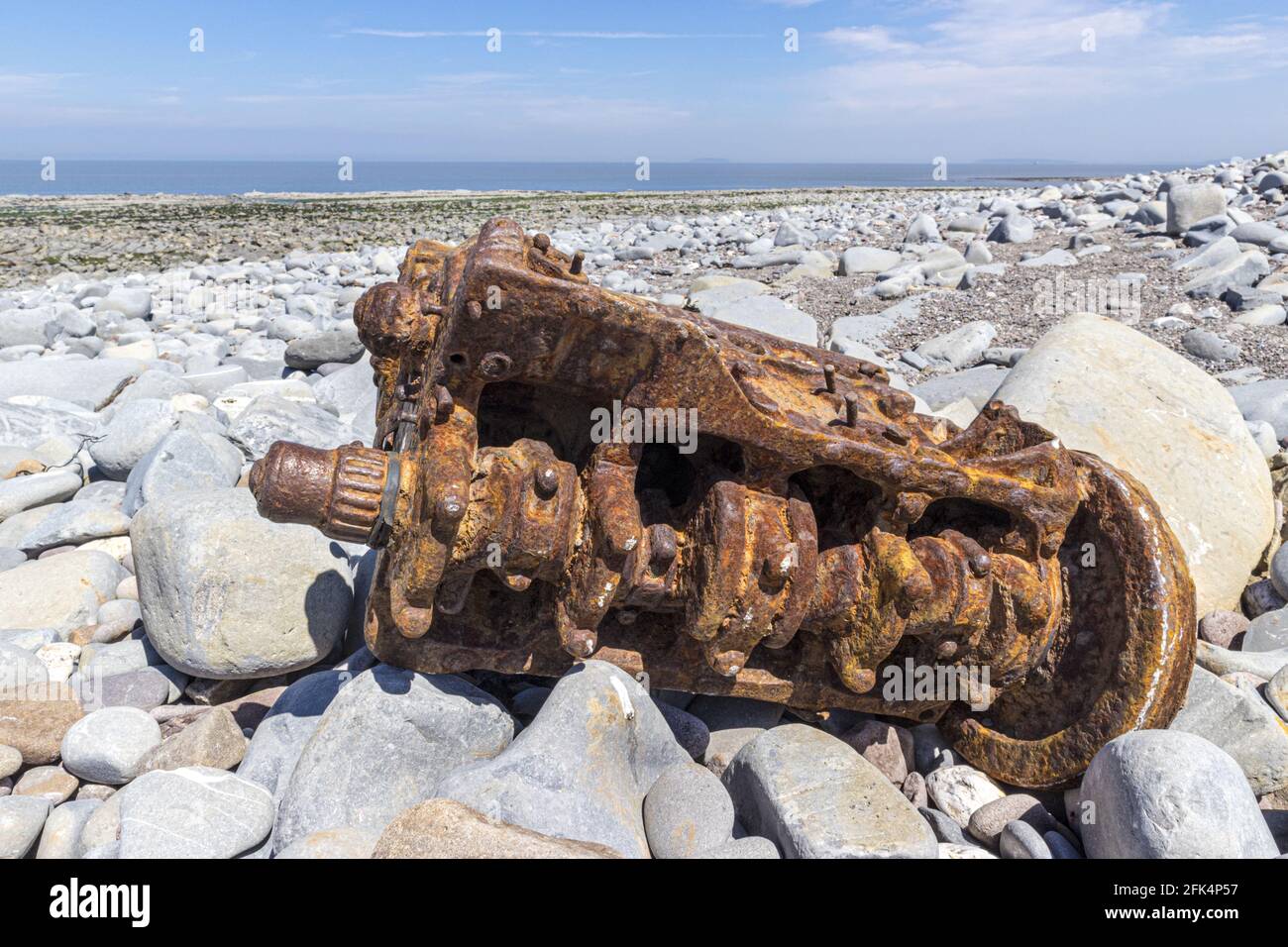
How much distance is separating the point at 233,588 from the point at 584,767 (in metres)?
1.67

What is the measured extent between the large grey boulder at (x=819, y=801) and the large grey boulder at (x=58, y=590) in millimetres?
3245

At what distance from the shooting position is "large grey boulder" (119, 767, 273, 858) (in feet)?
9.07

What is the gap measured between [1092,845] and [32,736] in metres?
3.77

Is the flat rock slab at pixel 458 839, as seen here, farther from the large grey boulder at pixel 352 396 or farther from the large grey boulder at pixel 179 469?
the large grey boulder at pixel 352 396

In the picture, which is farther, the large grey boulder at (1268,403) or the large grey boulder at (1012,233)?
the large grey boulder at (1012,233)

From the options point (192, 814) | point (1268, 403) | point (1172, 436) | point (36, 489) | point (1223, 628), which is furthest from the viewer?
point (1268, 403)

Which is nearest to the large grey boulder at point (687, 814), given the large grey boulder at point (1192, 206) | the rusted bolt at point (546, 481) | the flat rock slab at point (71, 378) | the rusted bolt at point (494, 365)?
the rusted bolt at point (546, 481)

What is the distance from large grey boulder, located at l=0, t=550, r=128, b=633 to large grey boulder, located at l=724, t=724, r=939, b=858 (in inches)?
128

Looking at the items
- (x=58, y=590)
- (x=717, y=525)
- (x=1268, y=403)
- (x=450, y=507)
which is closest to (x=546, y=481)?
(x=450, y=507)

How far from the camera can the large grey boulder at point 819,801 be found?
2834mm

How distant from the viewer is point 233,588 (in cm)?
366

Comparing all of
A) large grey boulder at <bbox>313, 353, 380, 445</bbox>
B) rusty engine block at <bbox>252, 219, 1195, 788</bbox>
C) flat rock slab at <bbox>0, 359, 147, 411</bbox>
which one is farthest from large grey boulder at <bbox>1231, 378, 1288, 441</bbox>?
flat rock slab at <bbox>0, 359, 147, 411</bbox>

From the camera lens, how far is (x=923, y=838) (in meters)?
2.89

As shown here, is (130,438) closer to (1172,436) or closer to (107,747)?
(107,747)
